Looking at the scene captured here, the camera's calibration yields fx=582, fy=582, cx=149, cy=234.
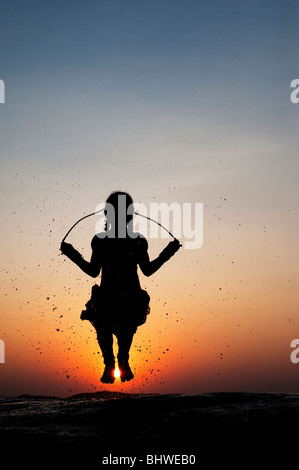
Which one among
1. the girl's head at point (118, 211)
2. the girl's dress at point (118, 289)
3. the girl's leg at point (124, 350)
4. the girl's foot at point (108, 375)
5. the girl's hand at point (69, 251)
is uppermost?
the girl's head at point (118, 211)

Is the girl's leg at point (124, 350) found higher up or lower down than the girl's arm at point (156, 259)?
lower down

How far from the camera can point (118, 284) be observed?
36.1 ft

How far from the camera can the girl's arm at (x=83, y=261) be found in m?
11.3

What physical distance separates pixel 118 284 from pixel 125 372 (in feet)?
5.62

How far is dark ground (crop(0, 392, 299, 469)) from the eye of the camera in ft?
21.9

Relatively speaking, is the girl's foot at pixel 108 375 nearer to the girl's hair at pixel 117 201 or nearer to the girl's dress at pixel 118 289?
the girl's dress at pixel 118 289

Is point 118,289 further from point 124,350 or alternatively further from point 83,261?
point 124,350

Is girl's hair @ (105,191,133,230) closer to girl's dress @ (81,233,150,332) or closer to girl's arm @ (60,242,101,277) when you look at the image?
girl's dress @ (81,233,150,332)

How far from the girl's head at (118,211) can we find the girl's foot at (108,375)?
2.60 meters

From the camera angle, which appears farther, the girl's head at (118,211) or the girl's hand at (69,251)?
the girl's hand at (69,251)

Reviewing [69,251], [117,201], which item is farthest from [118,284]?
[117,201]

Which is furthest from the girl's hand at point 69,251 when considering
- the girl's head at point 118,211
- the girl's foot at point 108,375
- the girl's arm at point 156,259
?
the girl's foot at point 108,375
